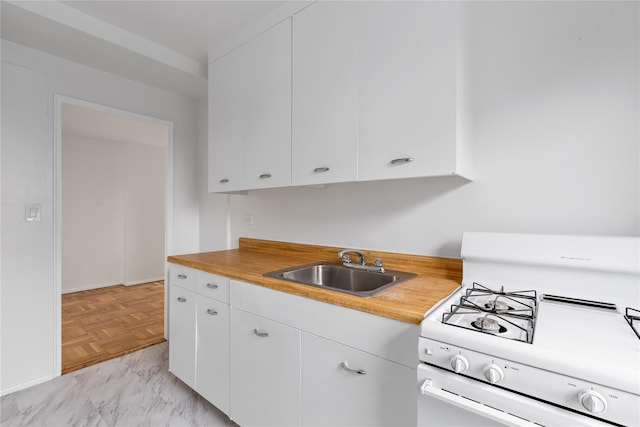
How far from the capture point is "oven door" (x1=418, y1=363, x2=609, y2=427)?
69cm

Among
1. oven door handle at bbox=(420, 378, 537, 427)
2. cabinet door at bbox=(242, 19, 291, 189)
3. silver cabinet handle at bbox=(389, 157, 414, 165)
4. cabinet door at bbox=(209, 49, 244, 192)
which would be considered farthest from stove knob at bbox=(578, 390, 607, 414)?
cabinet door at bbox=(209, 49, 244, 192)

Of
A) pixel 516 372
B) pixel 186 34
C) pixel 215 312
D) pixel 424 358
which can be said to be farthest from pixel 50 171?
pixel 516 372

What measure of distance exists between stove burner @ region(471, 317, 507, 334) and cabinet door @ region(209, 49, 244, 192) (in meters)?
1.54

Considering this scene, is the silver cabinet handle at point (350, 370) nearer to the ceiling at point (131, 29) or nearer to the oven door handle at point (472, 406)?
the oven door handle at point (472, 406)

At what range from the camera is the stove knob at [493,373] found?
0.75m

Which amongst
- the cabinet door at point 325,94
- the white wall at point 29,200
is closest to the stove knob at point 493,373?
the cabinet door at point 325,94

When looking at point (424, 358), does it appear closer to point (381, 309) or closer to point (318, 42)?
point (381, 309)

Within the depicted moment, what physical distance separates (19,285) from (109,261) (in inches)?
119

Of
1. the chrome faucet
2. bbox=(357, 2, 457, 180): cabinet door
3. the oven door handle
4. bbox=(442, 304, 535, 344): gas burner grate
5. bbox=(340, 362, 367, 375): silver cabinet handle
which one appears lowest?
bbox=(340, 362, 367, 375): silver cabinet handle

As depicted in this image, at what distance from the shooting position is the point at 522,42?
1295 millimetres

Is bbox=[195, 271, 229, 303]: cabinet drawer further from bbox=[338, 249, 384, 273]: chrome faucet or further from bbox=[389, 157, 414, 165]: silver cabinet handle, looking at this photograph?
bbox=[389, 157, 414, 165]: silver cabinet handle

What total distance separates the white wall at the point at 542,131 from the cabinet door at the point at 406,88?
170mm

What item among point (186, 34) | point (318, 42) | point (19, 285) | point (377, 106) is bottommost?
point (19, 285)

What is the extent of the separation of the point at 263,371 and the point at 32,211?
1939 millimetres
